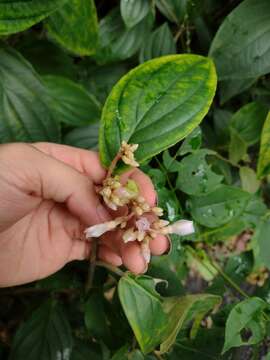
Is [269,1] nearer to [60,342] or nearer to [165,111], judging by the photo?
[165,111]

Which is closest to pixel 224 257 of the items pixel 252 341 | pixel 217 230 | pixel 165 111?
pixel 217 230

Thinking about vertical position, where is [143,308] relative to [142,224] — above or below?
below

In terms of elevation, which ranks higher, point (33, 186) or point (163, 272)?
point (33, 186)

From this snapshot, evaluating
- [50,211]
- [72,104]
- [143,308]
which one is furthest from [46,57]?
[143,308]

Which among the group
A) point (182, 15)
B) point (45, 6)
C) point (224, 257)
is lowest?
point (224, 257)

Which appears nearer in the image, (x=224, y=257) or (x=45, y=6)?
(x=45, y=6)

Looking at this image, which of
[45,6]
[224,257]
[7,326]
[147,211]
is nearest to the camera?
[147,211]

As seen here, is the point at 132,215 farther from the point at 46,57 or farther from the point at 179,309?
the point at 46,57
